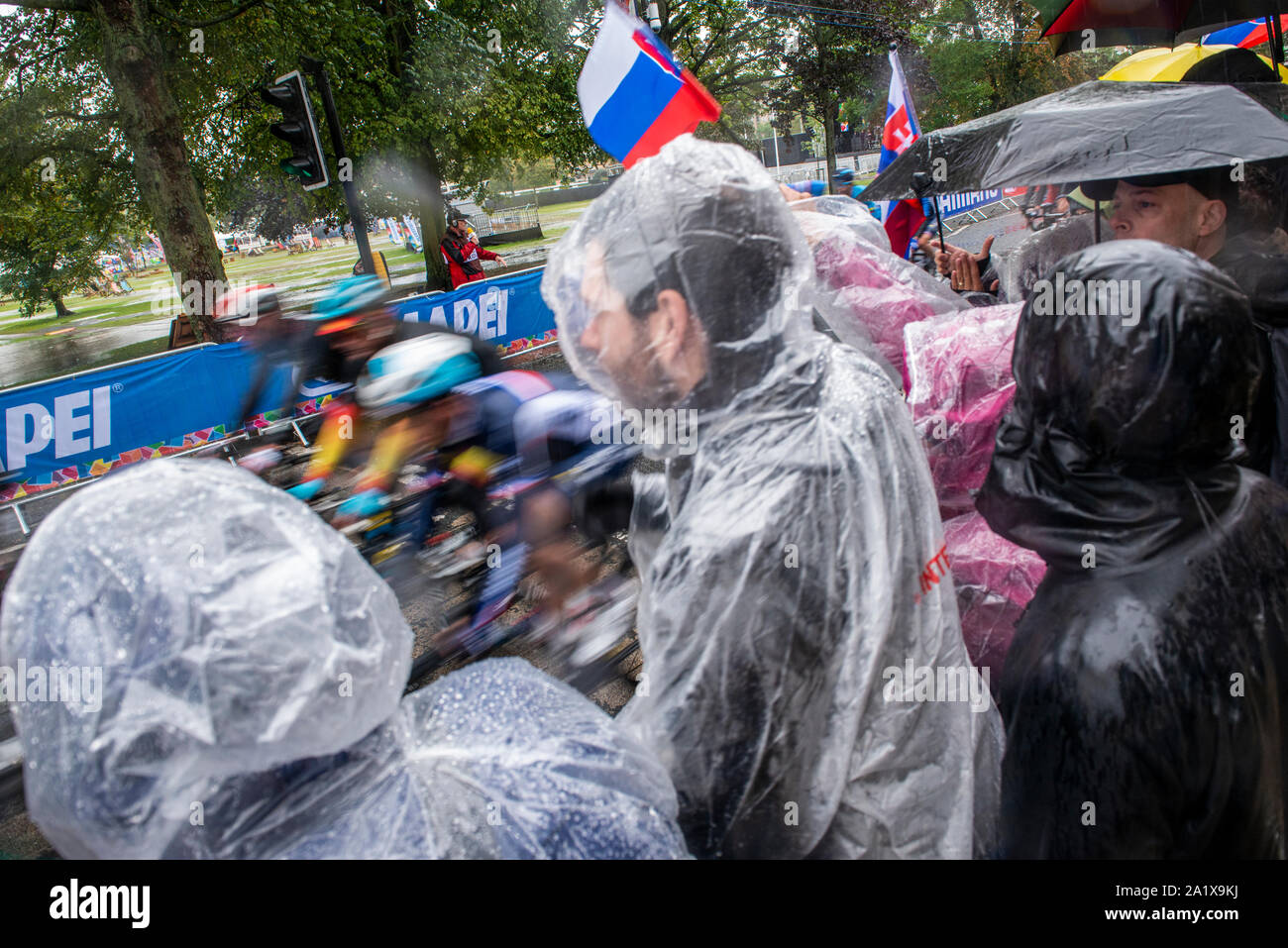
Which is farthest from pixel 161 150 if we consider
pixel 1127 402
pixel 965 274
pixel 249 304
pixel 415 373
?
pixel 1127 402

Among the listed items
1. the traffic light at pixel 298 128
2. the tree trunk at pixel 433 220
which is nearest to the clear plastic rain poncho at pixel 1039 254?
the traffic light at pixel 298 128

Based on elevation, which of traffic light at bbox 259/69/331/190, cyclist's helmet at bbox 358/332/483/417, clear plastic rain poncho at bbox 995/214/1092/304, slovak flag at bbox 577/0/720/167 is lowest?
cyclist's helmet at bbox 358/332/483/417

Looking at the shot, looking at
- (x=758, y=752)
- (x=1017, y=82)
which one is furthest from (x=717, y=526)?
(x=1017, y=82)

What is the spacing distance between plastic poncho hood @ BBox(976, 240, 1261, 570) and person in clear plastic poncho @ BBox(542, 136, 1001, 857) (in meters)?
0.21

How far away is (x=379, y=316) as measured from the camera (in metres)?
4.31

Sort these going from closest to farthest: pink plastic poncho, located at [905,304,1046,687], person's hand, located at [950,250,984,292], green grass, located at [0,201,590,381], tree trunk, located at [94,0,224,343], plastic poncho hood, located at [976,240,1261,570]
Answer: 1. plastic poncho hood, located at [976,240,1261,570]
2. pink plastic poncho, located at [905,304,1046,687]
3. person's hand, located at [950,250,984,292]
4. tree trunk, located at [94,0,224,343]
5. green grass, located at [0,201,590,381]

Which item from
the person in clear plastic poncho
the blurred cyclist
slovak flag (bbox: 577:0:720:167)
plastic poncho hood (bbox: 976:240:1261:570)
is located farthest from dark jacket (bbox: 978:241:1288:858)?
slovak flag (bbox: 577:0:720:167)

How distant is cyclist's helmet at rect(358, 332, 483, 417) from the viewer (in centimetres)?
361

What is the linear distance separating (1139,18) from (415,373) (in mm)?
5245

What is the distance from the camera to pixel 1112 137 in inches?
116

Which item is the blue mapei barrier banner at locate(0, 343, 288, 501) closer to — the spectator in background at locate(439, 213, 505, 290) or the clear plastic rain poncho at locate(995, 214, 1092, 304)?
the clear plastic rain poncho at locate(995, 214, 1092, 304)

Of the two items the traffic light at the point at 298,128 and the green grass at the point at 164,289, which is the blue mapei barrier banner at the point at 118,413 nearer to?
the traffic light at the point at 298,128

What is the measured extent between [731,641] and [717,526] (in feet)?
0.54
